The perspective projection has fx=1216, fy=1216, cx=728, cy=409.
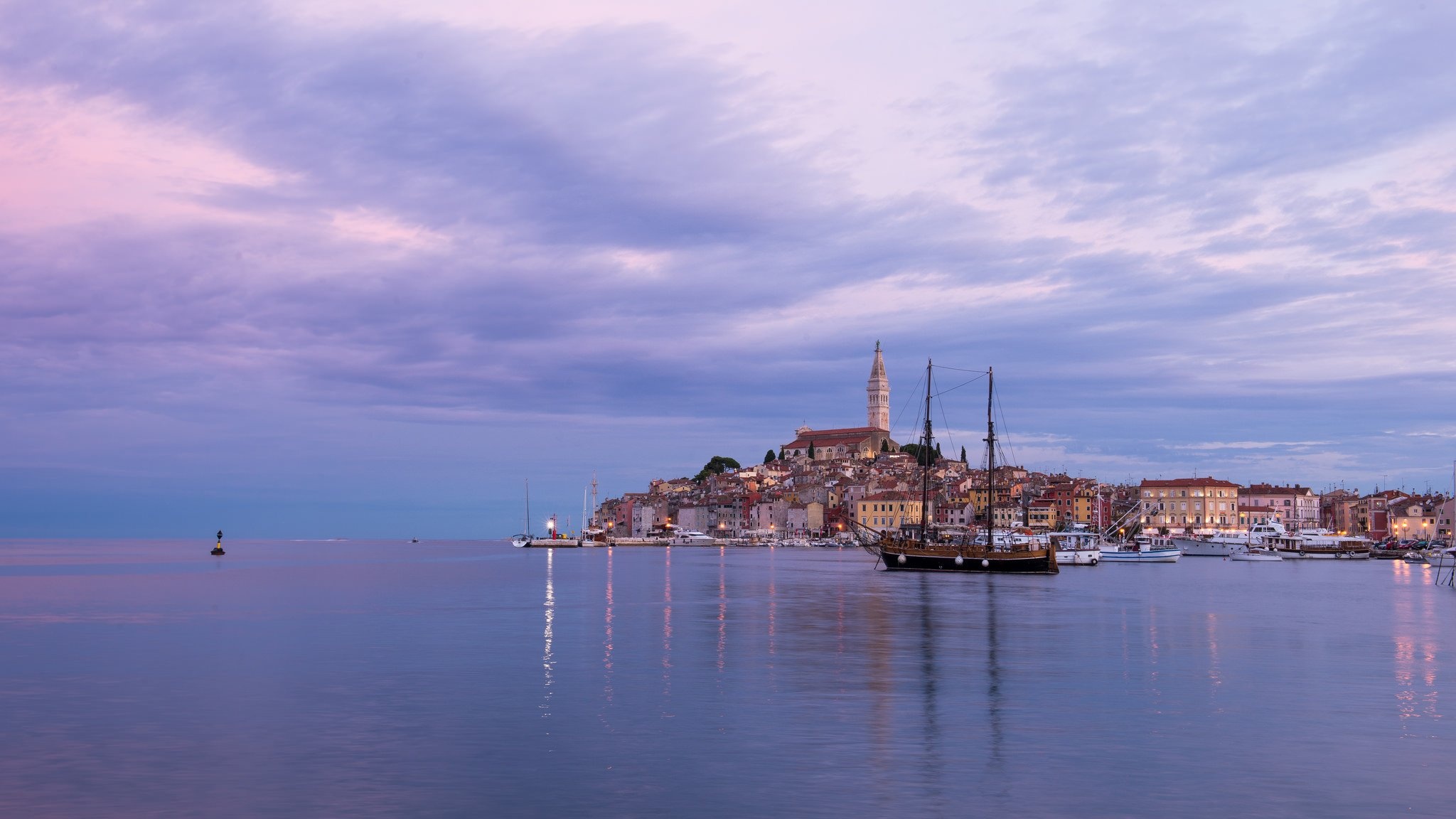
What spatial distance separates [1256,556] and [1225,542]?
48.8 ft

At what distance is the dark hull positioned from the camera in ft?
308

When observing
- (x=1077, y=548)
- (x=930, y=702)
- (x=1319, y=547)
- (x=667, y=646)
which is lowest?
(x=1319, y=547)

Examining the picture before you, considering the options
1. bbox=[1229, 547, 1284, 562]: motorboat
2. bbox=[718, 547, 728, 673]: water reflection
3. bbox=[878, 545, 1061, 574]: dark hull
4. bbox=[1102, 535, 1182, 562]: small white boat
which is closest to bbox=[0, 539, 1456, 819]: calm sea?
bbox=[718, 547, 728, 673]: water reflection

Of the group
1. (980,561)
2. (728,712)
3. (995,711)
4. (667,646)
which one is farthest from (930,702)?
(980,561)

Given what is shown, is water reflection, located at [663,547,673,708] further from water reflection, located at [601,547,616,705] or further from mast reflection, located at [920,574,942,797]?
mast reflection, located at [920,574,942,797]

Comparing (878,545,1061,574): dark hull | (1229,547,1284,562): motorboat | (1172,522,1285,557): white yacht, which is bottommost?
(1229,547,1284,562): motorboat

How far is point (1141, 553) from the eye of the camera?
140 metres

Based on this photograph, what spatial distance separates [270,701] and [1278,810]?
2112 centimetres

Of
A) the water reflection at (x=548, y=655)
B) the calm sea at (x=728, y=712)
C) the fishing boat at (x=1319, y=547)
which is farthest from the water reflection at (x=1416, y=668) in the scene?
the fishing boat at (x=1319, y=547)

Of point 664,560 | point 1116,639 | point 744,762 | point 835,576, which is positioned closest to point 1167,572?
point 835,576

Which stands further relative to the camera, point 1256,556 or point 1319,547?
point 1319,547

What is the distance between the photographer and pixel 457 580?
92438 millimetres

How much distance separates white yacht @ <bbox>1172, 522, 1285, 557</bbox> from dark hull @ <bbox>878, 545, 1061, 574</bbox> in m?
82.7

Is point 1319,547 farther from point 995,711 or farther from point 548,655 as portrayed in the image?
point 995,711
